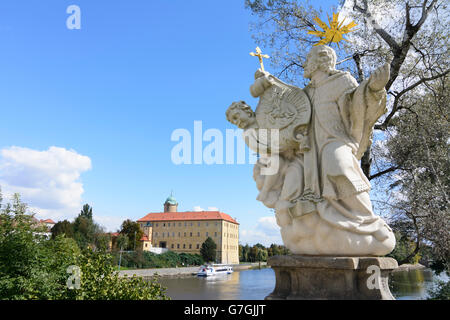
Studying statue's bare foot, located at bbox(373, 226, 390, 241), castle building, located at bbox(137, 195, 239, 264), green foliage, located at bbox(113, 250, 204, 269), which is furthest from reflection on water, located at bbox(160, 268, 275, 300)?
castle building, located at bbox(137, 195, 239, 264)

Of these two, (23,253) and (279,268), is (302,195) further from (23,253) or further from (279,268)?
(23,253)

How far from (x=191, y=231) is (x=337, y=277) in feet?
229

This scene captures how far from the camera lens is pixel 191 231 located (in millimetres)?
70875

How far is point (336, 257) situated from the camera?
3.18 metres

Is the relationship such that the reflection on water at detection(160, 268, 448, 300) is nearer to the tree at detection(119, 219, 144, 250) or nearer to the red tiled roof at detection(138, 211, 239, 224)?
the tree at detection(119, 219, 144, 250)

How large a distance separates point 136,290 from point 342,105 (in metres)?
3.35

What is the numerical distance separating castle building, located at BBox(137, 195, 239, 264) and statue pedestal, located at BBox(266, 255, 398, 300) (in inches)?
2584

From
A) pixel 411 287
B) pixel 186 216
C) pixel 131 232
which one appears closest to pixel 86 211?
pixel 131 232

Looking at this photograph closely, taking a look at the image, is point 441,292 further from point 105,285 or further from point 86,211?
point 86,211

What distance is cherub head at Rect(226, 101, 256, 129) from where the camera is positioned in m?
4.14

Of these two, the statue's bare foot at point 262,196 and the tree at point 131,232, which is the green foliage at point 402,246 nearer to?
the statue's bare foot at point 262,196
